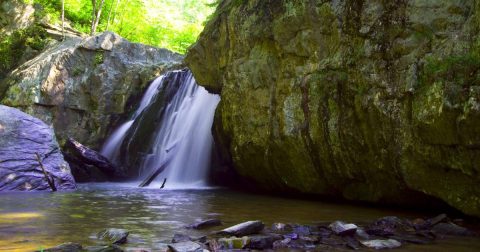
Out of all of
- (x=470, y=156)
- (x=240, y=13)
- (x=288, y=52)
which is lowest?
(x=470, y=156)

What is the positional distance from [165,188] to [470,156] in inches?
300

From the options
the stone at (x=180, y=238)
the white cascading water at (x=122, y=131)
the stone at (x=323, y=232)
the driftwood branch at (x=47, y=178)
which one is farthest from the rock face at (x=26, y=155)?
the stone at (x=323, y=232)

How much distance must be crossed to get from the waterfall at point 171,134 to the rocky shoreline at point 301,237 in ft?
23.5

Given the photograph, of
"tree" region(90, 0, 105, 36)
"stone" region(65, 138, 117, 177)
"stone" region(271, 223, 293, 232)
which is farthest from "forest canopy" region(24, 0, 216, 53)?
"stone" region(271, 223, 293, 232)

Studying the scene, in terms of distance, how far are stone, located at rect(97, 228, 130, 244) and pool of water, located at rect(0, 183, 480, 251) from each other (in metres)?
0.10

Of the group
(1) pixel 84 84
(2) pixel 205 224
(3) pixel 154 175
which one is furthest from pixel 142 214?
(1) pixel 84 84

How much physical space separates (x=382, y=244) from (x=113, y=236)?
283cm

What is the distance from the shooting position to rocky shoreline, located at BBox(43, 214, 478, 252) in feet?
14.2

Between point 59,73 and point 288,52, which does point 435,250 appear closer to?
point 288,52

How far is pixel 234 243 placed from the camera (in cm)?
440

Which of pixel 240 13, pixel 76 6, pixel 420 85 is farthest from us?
pixel 76 6

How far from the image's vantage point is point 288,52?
351 inches

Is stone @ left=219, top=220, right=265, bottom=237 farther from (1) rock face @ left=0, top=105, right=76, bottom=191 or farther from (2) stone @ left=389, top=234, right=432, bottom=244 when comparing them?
(1) rock face @ left=0, top=105, right=76, bottom=191

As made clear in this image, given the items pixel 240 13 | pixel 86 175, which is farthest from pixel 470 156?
pixel 86 175
